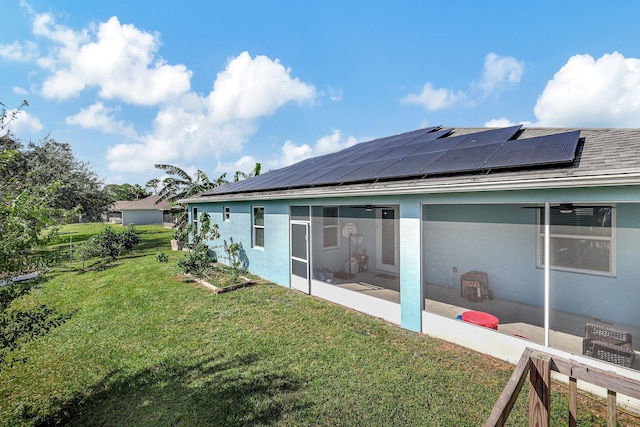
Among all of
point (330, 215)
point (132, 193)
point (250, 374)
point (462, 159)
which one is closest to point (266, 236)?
point (330, 215)

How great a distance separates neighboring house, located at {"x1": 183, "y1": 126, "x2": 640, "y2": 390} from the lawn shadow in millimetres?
3156

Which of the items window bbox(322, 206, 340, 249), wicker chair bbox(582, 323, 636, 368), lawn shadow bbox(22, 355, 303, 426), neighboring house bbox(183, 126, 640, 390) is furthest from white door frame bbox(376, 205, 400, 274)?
lawn shadow bbox(22, 355, 303, 426)

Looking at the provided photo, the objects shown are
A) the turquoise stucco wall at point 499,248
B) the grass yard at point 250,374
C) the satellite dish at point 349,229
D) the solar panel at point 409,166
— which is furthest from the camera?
the satellite dish at point 349,229

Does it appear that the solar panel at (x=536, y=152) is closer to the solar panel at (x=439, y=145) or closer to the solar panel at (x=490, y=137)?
the solar panel at (x=490, y=137)

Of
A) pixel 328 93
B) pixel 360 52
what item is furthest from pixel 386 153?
pixel 328 93

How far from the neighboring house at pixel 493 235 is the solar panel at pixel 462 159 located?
0.03 metres

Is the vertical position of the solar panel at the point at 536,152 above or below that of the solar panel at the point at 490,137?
below

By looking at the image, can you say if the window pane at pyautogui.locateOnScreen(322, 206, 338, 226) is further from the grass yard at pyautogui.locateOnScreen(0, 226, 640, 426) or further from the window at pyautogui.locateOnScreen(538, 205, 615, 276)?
the window at pyautogui.locateOnScreen(538, 205, 615, 276)

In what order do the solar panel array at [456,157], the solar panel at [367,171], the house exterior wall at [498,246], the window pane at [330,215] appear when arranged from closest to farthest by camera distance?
the solar panel array at [456,157] → the house exterior wall at [498,246] → the solar panel at [367,171] → the window pane at [330,215]

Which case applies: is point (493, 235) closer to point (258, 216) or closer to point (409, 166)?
point (409, 166)

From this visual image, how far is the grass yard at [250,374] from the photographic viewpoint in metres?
3.45

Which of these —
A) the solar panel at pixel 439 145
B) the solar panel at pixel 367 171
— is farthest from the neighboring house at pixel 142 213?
the solar panel at pixel 439 145

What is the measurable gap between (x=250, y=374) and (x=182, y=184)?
1873 centimetres

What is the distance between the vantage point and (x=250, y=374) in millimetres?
4266
